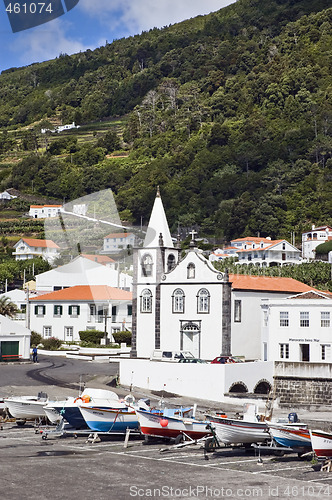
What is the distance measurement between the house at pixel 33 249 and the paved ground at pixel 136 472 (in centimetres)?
9691

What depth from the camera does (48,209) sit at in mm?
162500

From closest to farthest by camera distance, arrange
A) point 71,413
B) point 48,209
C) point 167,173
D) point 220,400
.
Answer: point 71,413 < point 220,400 < point 48,209 < point 167,173

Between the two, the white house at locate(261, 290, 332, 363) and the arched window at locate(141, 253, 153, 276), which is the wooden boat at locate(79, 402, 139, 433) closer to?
the white house at locate(261, 290, 332, 363)

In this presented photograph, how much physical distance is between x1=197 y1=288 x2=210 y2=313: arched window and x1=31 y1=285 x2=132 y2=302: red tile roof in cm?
2023

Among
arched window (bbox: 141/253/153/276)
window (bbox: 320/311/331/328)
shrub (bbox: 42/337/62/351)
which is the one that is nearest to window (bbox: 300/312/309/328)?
window (bbox: 320/311/331/328)

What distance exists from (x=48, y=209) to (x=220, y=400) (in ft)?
395

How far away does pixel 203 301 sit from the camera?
177 feet

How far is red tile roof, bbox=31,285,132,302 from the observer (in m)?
72.9

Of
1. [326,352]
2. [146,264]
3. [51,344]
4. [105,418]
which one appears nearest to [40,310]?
[51,344]

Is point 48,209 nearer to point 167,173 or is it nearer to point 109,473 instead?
point 167,173

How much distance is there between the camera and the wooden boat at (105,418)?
3469 cm

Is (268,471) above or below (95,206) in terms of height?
below

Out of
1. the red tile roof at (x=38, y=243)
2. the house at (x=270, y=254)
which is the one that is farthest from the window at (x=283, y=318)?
the red tile roof at (x=38, y=243)

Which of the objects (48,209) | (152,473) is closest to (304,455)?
(152,473)
